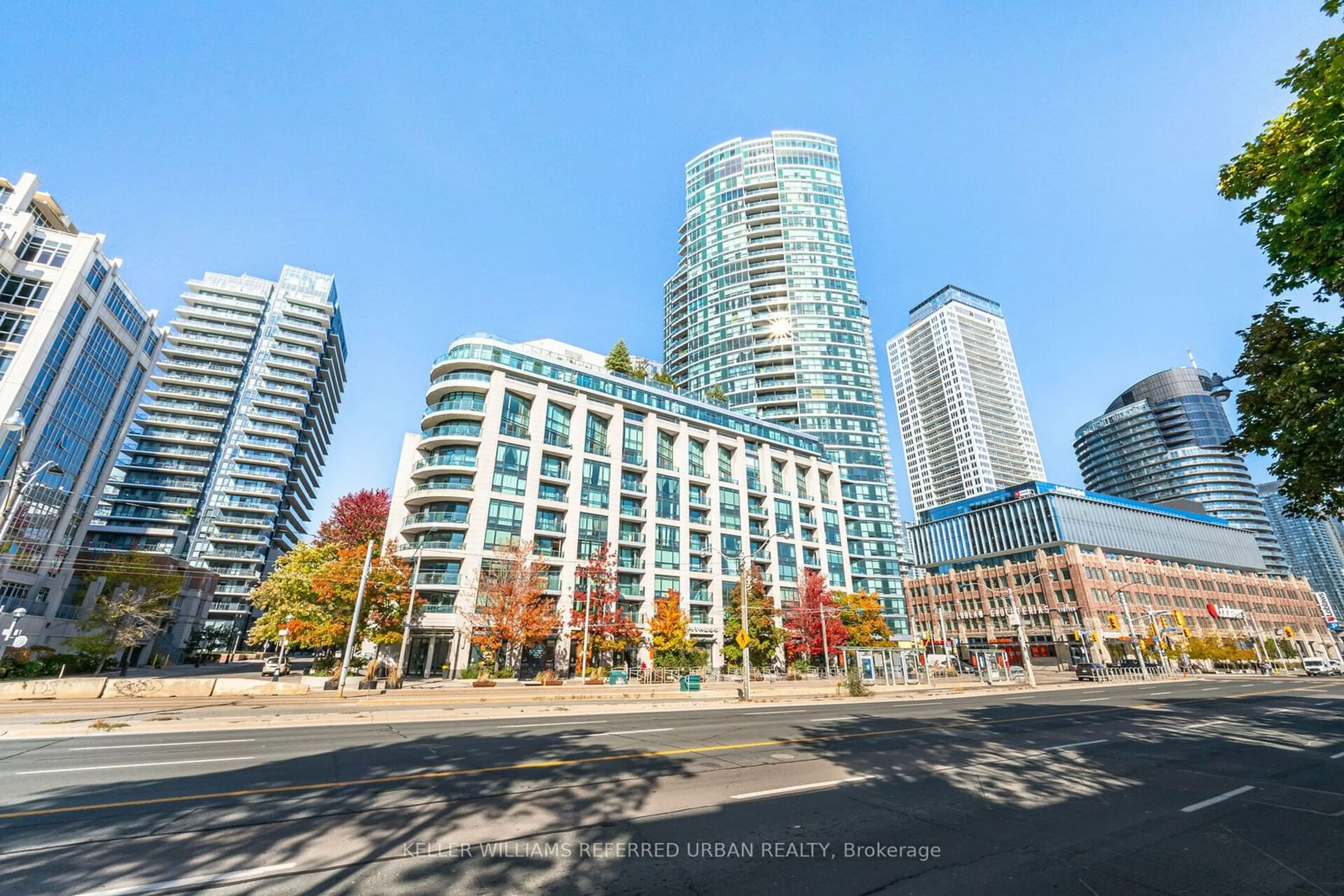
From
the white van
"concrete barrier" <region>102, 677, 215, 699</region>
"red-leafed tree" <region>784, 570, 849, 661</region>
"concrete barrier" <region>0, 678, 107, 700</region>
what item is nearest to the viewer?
"concrete barrier" <region>0, 678, 107, 700</region>

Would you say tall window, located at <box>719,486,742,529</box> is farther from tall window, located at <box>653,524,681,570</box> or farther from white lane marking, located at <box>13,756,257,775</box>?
white lane marking, located at <box>13,756,257,775</box>

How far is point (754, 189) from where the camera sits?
386 ft

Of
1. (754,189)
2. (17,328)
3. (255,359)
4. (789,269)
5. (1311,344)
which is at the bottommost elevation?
(1311,344)

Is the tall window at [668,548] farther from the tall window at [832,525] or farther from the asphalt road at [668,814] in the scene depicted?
the asphalt road at [668,814]

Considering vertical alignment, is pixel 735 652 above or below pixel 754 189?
below

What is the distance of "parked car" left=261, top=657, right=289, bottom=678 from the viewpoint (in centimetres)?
3953

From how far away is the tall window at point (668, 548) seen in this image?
54.8 m

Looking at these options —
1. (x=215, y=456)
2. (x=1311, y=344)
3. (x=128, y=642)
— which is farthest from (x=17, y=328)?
(x=1311, y=344)

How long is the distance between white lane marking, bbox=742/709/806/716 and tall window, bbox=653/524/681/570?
32.0 metres

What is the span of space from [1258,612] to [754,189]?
130192 mm

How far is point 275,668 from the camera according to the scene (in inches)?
1631

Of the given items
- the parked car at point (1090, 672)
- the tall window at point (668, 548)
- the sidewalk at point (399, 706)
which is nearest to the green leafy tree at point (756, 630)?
the tall window at point (668, 548)

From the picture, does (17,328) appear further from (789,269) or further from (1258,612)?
(1258,612)

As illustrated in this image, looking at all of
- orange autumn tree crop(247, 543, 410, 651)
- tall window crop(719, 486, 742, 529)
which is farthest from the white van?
orange autumn tree crop(247, 543, 410, 651)
